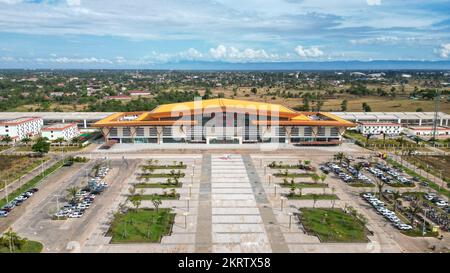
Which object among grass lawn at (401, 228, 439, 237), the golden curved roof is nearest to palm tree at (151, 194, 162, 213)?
grass lawn at (401, 228, 439, 237)

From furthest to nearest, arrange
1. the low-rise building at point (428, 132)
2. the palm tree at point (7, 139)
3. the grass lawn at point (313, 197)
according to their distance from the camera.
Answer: the low-rise building at point (428, 132) < the palm tree at point (7, 139) < the grass lawn at point (313, 197)

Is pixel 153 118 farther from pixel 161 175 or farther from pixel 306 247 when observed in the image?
pixel 306 247

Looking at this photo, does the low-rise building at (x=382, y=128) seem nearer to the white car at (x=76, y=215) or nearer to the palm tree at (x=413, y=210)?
the palm tree at (x=413, y=210)

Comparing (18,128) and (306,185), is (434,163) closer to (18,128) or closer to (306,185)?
(306,185)

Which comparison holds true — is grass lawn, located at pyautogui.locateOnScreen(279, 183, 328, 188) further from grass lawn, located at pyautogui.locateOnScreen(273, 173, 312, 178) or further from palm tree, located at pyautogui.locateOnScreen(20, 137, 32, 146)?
palm tree, located at pyautogui.locateOnScreen(20, 137, 32, 146)

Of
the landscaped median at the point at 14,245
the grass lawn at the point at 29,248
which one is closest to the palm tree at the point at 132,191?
the grass lawn at the point at 29,248
